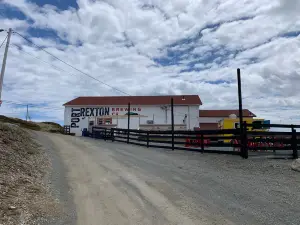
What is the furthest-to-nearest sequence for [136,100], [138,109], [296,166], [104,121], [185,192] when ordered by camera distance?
[136,100] → [138,109] → [104,121] → [296,166] → [185,192]

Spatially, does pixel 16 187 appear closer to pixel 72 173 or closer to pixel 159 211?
pixel 72 173

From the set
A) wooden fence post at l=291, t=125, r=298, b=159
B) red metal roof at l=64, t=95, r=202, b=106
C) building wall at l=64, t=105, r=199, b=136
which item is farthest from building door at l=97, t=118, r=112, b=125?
wooden fence post at l=291, t=125, r=298, b=159

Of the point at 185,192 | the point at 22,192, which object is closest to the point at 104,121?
the point at 185,192

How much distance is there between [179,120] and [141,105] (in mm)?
7964

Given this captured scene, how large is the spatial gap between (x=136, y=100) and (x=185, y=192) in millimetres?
45077

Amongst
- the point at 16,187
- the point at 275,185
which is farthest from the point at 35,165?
the point at 275,185

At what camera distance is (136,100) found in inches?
2000

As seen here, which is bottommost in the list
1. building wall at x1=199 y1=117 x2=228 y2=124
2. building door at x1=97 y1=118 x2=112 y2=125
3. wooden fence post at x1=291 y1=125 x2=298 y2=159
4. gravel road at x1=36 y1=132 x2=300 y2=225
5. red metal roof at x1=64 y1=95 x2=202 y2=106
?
gravel road at x1=36 y1=132 x2=300 y2=225

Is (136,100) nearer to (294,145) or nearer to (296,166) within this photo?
(294,145)

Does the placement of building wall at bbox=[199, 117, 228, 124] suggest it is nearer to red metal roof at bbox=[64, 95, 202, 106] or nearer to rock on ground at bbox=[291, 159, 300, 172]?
red metal roof at bbox=[64, 95, 202, 106]

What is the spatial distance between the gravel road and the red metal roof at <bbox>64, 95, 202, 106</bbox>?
3893cm

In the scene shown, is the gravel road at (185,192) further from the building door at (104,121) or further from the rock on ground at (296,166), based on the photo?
the building door at (104,121)

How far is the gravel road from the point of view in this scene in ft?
15.0

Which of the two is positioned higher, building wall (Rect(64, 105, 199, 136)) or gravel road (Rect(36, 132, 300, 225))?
building wall (Rect(64, 105, 199, 136))
